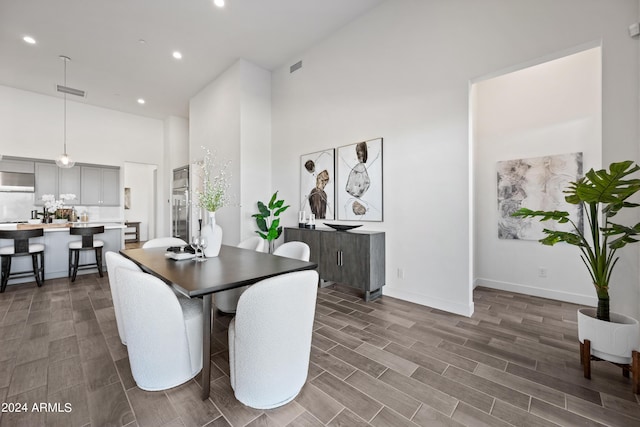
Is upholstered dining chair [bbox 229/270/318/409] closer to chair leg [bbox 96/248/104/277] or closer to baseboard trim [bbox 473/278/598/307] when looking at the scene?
baseboard trim [bbox 473/278/598/307]

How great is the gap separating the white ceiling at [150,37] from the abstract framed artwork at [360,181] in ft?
6.41

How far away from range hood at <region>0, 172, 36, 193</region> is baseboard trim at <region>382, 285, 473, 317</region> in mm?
7655

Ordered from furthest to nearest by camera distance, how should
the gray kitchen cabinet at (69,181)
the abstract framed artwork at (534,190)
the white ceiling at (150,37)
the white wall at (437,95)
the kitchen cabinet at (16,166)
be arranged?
the gray kitchen cabinet at (69,181) < the kitchen cabinet at (16,166) < the white ceiling at (150,37) < the abstract framed artwork at (534,190) < the white wall at (437,95)

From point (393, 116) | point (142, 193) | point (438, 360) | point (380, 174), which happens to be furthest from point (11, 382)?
point (142, 193)

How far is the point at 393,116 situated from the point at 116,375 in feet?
12.4

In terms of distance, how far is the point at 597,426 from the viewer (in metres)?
1.43

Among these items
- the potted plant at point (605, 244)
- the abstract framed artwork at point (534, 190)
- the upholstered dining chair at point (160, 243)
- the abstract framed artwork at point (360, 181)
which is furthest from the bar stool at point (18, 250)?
the abstract framed artwork at point (534, 190)

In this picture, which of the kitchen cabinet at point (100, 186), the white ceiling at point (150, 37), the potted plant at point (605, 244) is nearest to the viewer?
the potted plant at point (605, 244)

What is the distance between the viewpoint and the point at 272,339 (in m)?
1.43

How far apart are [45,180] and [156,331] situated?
6934mm

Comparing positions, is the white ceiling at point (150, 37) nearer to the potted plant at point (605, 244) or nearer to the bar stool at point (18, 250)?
the bar stool at point (18, 250)

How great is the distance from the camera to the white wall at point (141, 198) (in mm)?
9211

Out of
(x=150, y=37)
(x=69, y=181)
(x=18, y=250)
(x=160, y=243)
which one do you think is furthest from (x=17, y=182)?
(x=160, y=243)

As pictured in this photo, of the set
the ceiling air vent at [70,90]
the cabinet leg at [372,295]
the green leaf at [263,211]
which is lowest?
the cabinet leg at [372,295]
